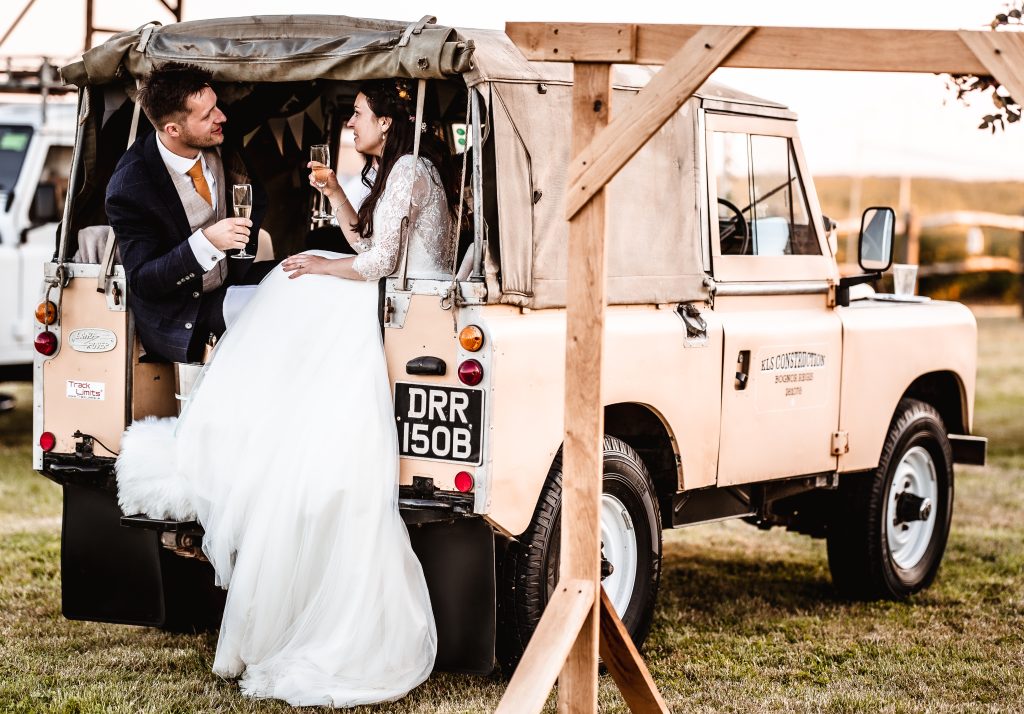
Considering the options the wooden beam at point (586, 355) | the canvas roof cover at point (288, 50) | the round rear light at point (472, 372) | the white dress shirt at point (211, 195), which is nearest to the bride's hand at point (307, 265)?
the white dress shirt at point (211, 195)

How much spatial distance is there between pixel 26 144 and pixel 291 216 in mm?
5271

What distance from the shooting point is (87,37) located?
10.2 m

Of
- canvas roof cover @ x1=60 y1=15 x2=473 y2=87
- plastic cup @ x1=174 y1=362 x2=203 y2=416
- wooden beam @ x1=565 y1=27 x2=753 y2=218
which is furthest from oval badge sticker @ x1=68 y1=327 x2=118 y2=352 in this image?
wooden beam @ x1=565 y1=27 x2=753 y2=218

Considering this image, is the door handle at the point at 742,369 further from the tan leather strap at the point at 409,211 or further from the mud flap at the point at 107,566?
the mud flap at the point at 107,566

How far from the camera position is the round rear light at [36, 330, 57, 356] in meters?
5.63

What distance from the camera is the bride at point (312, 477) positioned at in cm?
498

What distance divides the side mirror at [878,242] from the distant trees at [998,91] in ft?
2.60

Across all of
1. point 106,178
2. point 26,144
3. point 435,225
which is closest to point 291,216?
point 106,178

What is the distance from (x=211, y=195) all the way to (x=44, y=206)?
18.9ft

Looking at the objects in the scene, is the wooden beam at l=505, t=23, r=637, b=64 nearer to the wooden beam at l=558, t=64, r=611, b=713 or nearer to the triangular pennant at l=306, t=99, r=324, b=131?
the wooden beam at l=558, t=64, r=611, b=713

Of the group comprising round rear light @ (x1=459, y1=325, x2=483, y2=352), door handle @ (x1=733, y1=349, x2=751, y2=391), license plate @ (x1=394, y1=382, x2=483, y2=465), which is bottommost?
license plate @ (x1=394, y1=382, x2=483, y2=465)

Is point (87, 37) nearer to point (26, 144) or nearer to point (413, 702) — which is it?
point (26, 144)

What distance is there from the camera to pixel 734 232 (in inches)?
251

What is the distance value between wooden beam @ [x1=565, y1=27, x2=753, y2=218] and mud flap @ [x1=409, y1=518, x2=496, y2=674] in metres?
1.39
